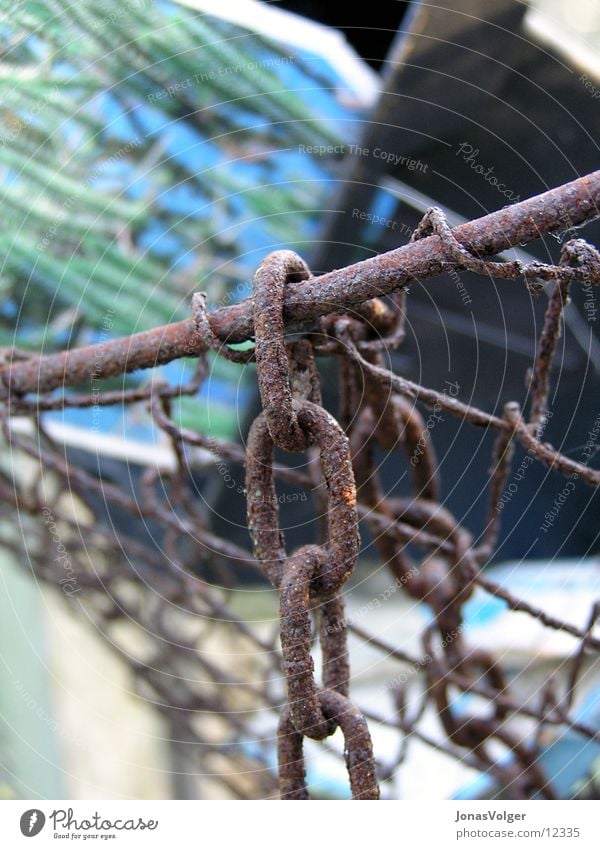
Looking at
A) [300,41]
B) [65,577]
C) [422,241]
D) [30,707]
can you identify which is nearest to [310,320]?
[422,241]

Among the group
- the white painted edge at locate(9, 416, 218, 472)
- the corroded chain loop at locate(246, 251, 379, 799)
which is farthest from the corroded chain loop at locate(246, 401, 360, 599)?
the white painted edge at locate(9, 416, 218, 472)

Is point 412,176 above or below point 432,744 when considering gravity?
above

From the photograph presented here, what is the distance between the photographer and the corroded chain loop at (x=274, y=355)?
34cm

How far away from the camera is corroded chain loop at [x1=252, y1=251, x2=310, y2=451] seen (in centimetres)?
34

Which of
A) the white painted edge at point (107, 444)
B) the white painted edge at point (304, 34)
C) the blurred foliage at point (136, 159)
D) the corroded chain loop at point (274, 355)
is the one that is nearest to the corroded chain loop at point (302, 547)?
the corroded chain loop at point (274, 355)

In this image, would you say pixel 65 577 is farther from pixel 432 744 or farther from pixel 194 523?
pixel 432 744

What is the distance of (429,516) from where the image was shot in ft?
2.14

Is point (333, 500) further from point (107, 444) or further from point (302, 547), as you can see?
point (107, 444)

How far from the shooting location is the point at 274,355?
341 mm

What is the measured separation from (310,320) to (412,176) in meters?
0.50

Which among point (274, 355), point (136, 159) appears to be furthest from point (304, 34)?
point (274, 355)

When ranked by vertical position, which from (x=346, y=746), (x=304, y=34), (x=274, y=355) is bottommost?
(x=346, y=746)

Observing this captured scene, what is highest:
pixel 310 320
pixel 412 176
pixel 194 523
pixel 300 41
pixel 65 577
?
pixel 300 41

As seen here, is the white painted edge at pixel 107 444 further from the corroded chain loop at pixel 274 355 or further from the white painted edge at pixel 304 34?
the corroded chain loop at pixel 274 355
